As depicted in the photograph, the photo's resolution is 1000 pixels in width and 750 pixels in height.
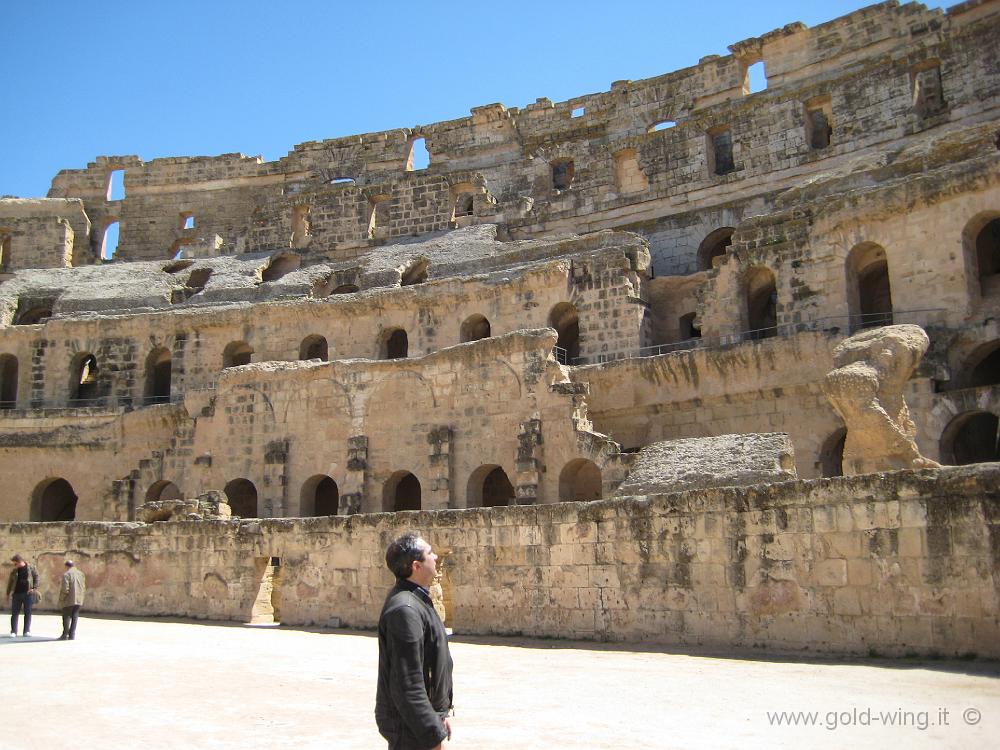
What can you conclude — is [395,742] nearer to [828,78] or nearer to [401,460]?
[401,460]

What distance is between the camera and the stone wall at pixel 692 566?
8.49 m

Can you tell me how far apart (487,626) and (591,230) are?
1909 centimetres

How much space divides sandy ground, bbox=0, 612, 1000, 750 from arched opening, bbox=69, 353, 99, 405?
1916cm

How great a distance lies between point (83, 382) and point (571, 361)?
55.2 feet

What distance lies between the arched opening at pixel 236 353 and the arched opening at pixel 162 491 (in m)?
4.54

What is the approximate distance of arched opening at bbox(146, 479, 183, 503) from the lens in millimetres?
23763

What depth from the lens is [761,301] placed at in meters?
22.4

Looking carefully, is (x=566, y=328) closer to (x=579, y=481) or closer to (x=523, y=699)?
(x=579, y=481)

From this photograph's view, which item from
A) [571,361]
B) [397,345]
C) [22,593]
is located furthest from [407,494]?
[22,593]

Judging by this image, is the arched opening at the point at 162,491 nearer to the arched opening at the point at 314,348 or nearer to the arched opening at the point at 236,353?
the arched opening at the point at 236,353

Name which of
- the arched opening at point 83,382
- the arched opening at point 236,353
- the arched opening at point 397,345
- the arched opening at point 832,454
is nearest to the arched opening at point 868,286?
the arched opening at point 832,454

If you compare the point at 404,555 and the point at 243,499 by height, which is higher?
the point at 243,499

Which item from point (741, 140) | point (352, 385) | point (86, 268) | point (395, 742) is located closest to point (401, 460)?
point (352, 385)

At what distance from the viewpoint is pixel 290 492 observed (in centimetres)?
2191
